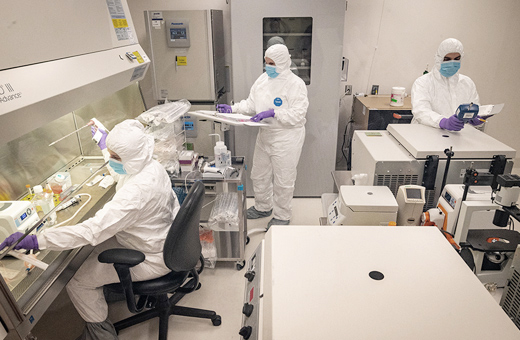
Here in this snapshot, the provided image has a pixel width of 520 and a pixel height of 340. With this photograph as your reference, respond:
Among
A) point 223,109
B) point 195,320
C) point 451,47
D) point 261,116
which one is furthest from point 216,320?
point 451,47

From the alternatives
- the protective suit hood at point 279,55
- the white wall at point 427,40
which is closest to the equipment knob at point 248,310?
the protective suit hood at point 279,55

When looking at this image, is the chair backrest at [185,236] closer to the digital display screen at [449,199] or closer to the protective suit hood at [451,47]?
the digital display screen at [449,199]

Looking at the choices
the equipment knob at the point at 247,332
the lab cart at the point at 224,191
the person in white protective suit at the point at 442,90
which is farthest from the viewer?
the person in white protective suit at the point at 442,90

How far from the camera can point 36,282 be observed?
4.58 ft

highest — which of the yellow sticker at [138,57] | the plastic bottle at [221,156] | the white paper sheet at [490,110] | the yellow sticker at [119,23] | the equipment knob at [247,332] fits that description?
the yellow sticker at [119,23]

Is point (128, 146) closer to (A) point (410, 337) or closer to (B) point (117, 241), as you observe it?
(B) point (117, 241)

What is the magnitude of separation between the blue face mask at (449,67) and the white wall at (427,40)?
3.52 feet

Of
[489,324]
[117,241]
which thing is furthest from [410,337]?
[117,241]

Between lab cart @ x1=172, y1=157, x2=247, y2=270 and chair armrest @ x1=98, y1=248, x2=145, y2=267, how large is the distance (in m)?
0.81

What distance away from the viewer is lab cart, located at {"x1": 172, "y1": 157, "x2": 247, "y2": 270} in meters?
2.36

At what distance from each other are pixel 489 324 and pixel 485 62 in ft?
11.5

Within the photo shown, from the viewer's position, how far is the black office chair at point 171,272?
1.59 m

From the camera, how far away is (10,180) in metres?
1.65

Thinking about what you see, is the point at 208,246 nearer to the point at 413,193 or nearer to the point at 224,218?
the point at 224,218
